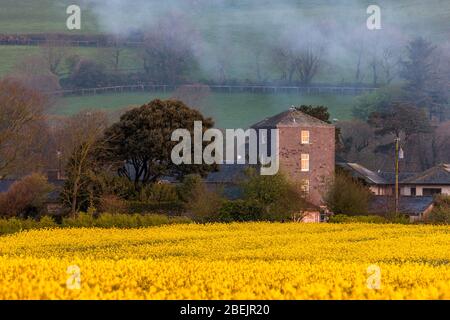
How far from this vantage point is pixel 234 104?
16362 cm

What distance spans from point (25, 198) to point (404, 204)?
31091 mm

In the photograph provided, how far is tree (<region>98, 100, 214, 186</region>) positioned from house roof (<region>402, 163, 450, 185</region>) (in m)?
29.0

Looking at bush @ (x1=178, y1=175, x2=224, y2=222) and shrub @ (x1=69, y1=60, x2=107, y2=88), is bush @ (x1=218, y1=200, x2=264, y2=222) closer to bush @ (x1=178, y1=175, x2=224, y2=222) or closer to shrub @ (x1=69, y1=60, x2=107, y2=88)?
bush @ (x1=178, y1=175, x2=224, y2=222)

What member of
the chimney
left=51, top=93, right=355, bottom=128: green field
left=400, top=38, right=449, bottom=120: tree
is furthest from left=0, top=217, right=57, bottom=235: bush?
left=400, top=38, right=449, bottom=120: tree

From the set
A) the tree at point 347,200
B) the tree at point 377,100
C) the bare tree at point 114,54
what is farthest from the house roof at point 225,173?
the bare tree at point 114,54

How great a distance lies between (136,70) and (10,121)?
92242 mm

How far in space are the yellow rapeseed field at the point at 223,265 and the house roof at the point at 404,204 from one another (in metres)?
31.6

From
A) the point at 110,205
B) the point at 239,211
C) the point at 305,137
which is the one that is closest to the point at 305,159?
the point at 305,137

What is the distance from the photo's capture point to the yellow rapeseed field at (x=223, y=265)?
21016mm

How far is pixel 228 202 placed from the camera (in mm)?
62750

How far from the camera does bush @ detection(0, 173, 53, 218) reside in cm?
6088

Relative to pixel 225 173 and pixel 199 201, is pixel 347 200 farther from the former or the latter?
pixel 225 173

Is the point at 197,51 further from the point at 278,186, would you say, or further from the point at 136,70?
the point at 278,186
